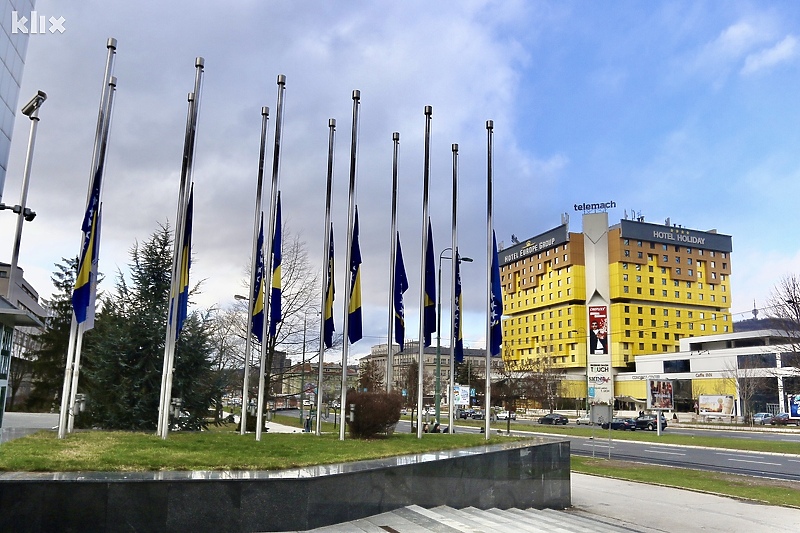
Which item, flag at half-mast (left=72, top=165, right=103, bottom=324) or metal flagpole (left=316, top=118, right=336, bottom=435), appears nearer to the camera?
flag at half-mast (left=72, top=165, right=103, bottom=324)

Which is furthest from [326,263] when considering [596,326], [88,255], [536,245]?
[536,245]

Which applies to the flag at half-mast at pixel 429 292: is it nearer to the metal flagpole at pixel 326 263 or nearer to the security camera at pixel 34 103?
the metal flagpole at pixel 326 263

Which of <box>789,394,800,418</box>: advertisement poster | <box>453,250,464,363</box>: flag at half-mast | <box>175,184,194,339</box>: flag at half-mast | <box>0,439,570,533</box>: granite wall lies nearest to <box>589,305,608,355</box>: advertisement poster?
<box>789,394,800,418</box>: advertisement poster

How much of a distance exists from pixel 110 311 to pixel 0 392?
15.7m

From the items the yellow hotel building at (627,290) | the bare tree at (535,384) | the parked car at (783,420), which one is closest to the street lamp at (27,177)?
the bare tree at (535,384)

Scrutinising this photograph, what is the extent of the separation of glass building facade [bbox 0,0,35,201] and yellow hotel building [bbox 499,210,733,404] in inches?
3393

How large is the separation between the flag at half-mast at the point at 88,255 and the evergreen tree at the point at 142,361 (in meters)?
8.90

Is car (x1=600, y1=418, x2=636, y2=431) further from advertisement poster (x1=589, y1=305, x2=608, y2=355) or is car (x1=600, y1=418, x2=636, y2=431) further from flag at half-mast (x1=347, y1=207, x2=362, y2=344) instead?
flag at half-mast (x1=347, y1=207, x2=362, y2=344)

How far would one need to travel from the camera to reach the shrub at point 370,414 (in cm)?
1838

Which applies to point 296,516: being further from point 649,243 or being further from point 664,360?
point 649,243

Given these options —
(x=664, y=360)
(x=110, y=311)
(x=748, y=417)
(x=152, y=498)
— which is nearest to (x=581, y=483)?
(x=152, y=498)

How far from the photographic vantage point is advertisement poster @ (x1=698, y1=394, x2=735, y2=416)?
216ft

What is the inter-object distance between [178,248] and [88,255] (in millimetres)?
2126

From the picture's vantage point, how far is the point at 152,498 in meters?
8.27
